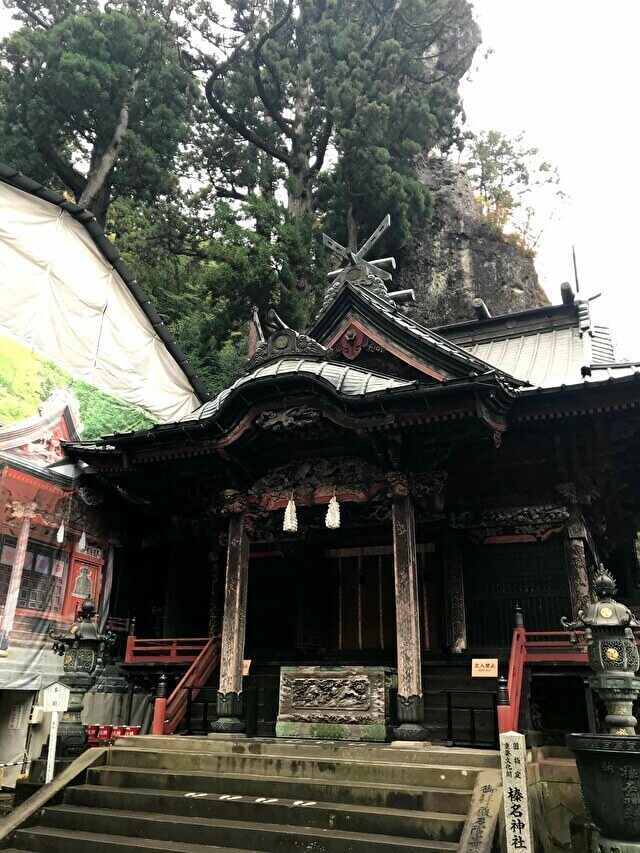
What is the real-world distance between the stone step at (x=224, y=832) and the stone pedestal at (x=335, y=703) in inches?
103

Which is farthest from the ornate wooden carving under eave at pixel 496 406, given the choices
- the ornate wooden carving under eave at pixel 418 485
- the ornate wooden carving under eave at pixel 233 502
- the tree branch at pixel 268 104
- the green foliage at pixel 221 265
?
the tree branch at pixel 268 104

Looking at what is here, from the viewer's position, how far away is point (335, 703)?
9.31m

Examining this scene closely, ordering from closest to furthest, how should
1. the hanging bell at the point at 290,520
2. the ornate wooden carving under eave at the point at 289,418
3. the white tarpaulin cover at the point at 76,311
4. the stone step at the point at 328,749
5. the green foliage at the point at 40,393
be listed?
the stone step at the point at 328,749
the ornate wooden carving under eave at the point at 289,418
the hanging bell at the point at 290,520
the green foliage at the point at 40,393
the white tarpaulin cover at the point at 76,311

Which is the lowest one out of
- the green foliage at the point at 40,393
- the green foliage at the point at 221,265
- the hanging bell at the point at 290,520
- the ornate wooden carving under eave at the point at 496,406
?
the hanging bell at the point at 290,520

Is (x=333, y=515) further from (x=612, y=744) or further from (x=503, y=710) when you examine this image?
(x=612, y=744)

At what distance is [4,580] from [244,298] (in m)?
12.4

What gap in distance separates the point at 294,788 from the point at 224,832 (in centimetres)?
94

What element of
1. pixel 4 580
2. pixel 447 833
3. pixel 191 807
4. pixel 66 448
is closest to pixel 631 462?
pixel 447 833

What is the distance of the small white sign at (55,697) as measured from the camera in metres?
8.11

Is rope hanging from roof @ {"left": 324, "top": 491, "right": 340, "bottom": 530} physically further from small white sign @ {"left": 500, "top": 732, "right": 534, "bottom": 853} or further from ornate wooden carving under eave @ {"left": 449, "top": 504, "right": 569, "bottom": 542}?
small white sign @ {"left": 500, "top": 732, "right": 534, "bottom": 853}

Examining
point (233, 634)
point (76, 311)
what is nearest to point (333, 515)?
point (233, 634)

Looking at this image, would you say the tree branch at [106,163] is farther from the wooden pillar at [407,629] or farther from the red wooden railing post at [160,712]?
the wooden pillar at [407,629]

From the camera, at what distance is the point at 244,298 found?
70.1 ft

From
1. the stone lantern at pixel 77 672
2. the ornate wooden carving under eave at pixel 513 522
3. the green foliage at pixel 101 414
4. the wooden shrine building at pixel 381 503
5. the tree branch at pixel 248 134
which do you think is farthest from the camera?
the tree branch at pixel 248 134
